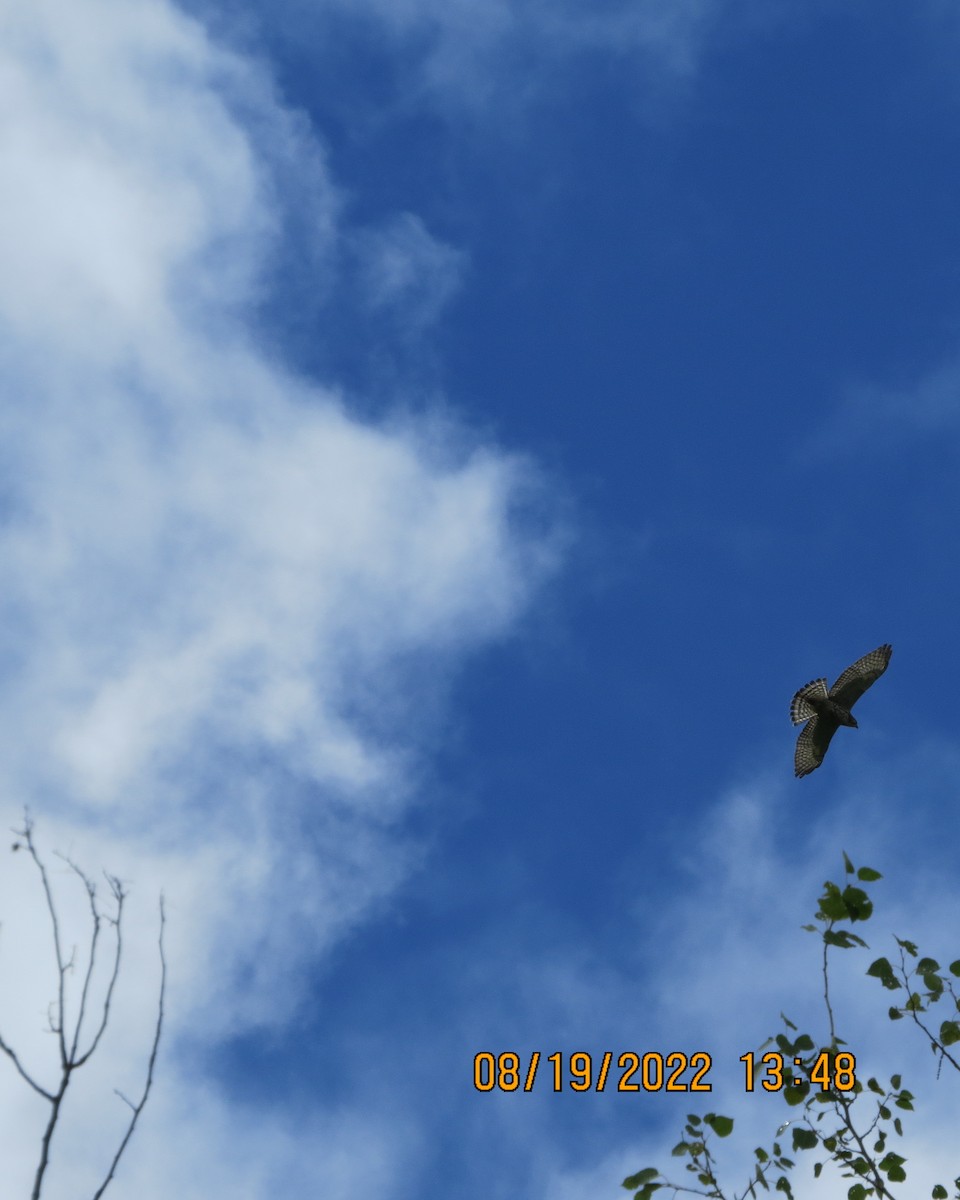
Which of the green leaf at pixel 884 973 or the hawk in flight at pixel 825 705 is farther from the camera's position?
the hawk in flight at pixel 825 705

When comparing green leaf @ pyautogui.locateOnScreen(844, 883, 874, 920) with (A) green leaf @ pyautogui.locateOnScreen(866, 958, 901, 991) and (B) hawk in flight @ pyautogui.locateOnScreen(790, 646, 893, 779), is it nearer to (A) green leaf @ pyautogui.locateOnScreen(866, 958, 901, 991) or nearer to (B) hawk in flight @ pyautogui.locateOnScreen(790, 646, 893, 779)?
(A) green leaf @ pyautogui.locateOnScreen(866, 958, 901, 991)

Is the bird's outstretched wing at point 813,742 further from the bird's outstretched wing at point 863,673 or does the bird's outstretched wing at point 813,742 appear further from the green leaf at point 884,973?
the green leaf at point 884,973

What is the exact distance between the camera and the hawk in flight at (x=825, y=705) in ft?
87.6

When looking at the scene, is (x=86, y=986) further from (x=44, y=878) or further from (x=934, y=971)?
(x=934, y=971)

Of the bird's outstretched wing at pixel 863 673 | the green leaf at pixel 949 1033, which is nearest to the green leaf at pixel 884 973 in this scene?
the green leaf at pixel 949 1033

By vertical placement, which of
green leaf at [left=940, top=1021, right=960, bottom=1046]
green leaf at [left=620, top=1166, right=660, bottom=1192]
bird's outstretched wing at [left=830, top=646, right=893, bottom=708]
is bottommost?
green leaf at [left=620, top=1166, right=660, bottom=1192]

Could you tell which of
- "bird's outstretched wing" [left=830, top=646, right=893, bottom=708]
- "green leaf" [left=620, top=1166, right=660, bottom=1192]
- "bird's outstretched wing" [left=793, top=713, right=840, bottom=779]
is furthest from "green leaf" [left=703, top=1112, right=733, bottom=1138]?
"bird's outstretched wing" [left=793, top=713, right=840, bottom=779]

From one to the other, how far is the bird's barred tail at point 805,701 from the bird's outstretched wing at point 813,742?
0.28 meters

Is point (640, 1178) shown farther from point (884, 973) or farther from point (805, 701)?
point (805, 701)

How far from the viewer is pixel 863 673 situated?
2678 centimetres

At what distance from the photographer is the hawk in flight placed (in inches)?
1051

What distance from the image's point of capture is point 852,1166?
29.3 feet

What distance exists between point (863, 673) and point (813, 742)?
9.27ft

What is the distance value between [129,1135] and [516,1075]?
8.23 meters
